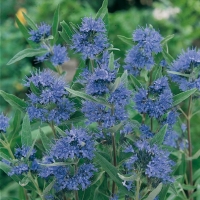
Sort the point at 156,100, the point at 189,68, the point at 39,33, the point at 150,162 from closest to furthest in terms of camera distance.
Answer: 1. the point at 150,162
2. the point at 156,100
3. the point at 189,68
4. the point at 39,33

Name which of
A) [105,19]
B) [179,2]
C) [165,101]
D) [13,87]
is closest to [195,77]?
[165,101]

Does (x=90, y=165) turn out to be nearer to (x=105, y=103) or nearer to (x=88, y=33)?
(x=105, y=103)

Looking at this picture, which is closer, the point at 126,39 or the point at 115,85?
the point at 115,85

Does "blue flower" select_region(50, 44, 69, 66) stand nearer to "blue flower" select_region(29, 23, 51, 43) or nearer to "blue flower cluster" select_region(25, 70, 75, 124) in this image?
"blue flower" select_region(29, 23, 51, 43)

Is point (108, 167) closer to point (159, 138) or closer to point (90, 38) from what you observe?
point (159, 138)

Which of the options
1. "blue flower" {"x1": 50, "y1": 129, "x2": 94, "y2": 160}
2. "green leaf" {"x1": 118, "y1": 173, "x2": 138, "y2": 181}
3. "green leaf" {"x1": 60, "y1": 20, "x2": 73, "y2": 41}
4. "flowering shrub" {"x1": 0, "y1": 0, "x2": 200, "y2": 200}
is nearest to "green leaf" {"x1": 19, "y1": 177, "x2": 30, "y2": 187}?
"flowering shrub" {"x1": 0, "y1": 0, "x2": 200, "y2": 200}

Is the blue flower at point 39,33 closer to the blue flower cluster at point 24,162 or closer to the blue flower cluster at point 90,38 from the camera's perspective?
the blue flower cluster at point 90,38

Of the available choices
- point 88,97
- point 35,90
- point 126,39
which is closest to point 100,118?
point 88,97
